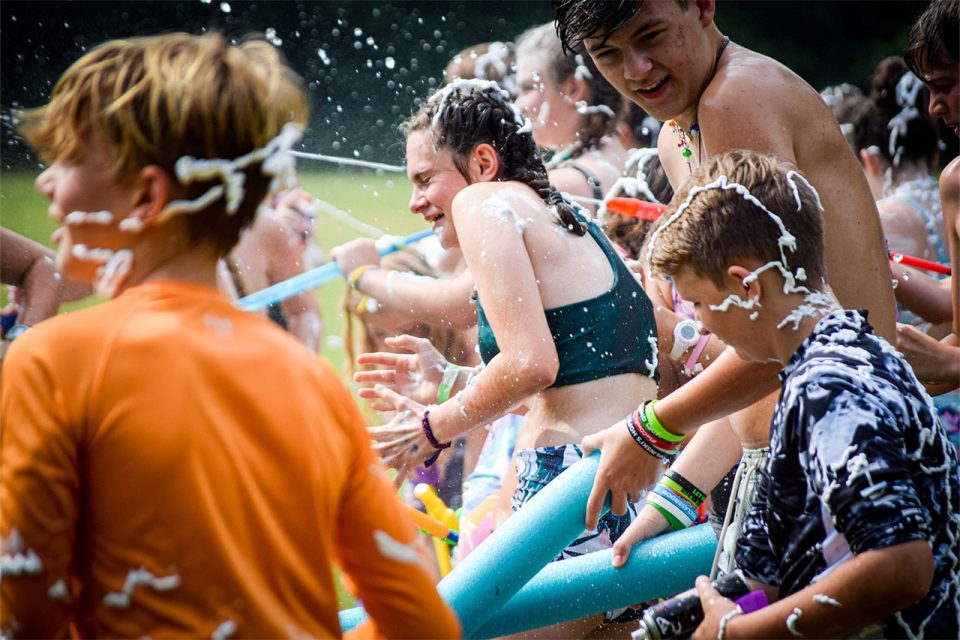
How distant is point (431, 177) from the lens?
2.85 metres

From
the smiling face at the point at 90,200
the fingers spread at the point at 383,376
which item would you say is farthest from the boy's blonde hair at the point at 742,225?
the fingers spread at the point at 383,376

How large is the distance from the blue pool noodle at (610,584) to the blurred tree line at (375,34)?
636cm

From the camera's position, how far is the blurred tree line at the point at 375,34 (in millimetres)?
7871

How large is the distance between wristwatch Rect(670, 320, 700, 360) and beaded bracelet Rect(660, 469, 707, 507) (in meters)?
0.81

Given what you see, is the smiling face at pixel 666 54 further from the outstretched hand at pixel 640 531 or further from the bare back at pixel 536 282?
the outstretched hand at pixel 640 531

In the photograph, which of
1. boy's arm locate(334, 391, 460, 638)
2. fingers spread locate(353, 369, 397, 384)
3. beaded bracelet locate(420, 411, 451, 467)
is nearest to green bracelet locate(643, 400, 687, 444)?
beaded bracelet locate(420, 411, 451, 467)

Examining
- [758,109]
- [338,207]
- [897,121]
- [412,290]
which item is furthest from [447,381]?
[338,207]

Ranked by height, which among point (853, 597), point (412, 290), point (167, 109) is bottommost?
point (412, 290)

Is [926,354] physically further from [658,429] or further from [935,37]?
[658,429]

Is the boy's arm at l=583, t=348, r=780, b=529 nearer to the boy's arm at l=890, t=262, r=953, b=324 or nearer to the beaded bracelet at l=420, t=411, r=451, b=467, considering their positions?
the beaded bracelet at l=420, t=411, r=451, b=467

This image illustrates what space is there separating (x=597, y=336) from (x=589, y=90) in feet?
5.90

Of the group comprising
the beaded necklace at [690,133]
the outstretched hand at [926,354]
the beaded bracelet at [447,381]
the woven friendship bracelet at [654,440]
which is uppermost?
the beaded necklace at [690,133]

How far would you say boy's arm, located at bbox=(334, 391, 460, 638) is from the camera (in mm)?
1323

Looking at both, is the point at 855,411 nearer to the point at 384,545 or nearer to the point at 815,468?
the point at 815,468
